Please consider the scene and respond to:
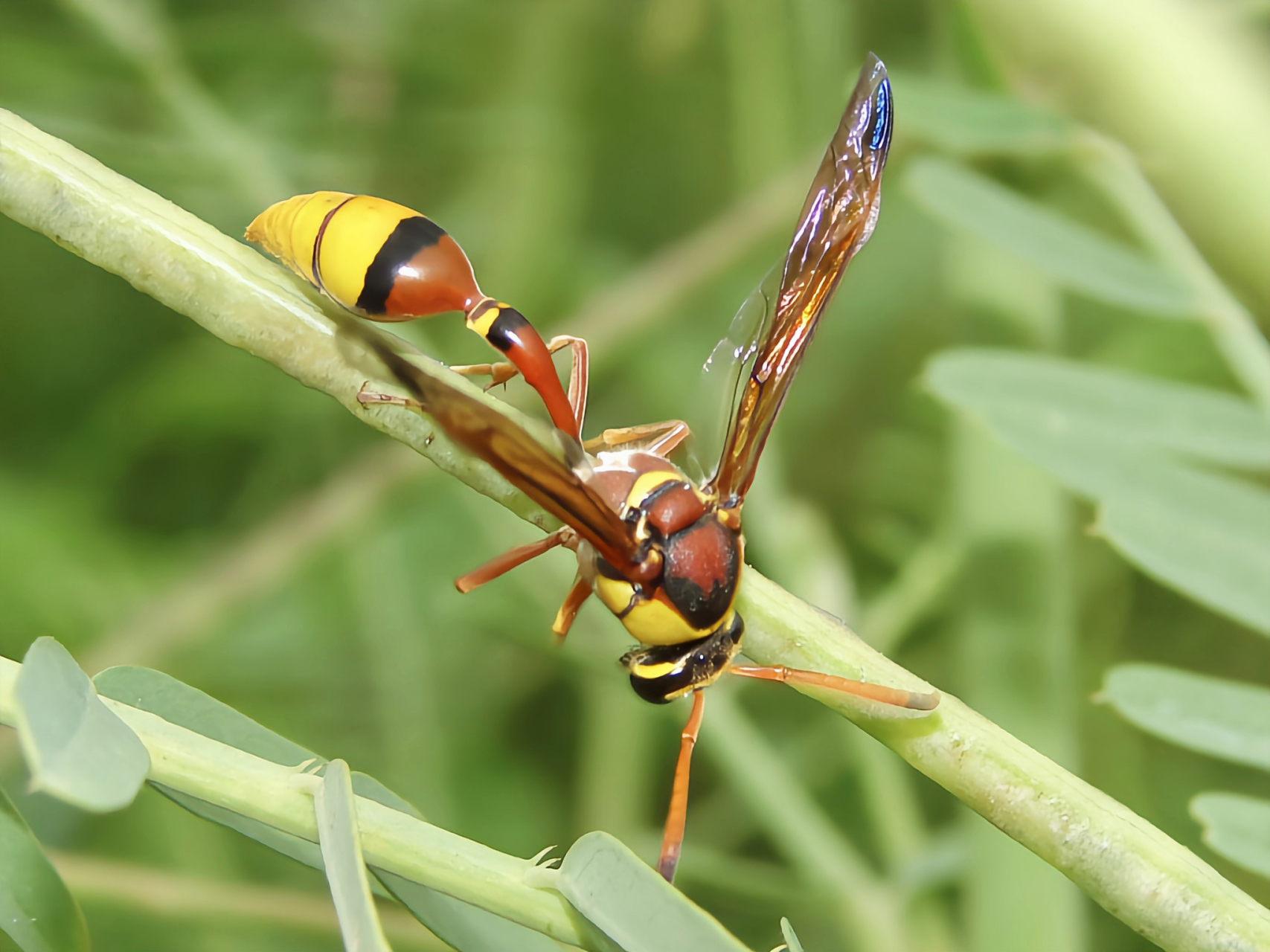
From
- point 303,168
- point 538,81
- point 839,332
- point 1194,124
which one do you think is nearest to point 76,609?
point 303,168

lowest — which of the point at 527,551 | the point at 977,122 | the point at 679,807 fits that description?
the point at 679,807

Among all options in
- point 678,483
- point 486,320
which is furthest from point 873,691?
point 486,320

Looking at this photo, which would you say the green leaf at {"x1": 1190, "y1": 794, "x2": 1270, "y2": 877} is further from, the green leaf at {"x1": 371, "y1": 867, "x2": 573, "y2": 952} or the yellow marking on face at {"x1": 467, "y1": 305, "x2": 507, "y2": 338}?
the yellow marking on face at {"x1": 467, "y1": 305, "x2": 507, "y2": 338}

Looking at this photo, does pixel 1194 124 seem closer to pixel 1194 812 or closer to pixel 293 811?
pixel 1194 812

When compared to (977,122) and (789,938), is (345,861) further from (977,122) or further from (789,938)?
(977,122)

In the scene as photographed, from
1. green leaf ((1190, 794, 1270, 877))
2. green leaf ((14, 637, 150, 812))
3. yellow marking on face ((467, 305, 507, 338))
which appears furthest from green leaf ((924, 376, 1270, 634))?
green leaf ((14, 637, 150, 812))

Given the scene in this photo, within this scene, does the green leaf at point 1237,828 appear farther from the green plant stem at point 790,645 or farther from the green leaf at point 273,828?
the green leaf at point 273,828

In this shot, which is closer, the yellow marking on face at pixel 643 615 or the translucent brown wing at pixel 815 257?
the yellow marking on face at pixel 643 615

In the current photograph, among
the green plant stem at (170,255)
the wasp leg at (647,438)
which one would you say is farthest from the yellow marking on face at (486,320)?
the green plant stem at (170,255)
